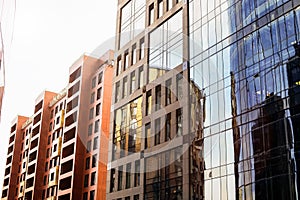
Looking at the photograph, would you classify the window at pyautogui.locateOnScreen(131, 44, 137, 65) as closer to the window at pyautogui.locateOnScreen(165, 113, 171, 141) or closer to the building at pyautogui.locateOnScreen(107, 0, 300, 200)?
the building at pyautogui.locateOnScreen(107, 0, 300, 200)

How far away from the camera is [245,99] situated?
25.0 meters

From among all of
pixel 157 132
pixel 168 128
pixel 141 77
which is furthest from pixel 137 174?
pixel 141 77

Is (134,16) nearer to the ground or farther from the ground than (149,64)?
farther from the ground

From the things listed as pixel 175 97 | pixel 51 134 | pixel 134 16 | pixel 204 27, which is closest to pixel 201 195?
pixel 175 97

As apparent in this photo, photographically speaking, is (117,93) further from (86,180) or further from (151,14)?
(86,180)

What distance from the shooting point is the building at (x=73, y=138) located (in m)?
53.8

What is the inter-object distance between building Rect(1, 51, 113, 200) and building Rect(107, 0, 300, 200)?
14.3 meters

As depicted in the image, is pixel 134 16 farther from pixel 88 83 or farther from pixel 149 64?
pixel 88 83

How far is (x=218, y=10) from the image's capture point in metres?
28.8

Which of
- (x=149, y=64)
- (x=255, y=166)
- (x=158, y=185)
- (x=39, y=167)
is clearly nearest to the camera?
(x=255, y=166)

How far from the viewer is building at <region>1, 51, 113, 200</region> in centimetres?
5378

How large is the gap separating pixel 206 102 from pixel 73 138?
3360 centimetres

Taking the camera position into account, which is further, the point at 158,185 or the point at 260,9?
the point at 158,185

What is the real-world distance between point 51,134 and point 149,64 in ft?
128
